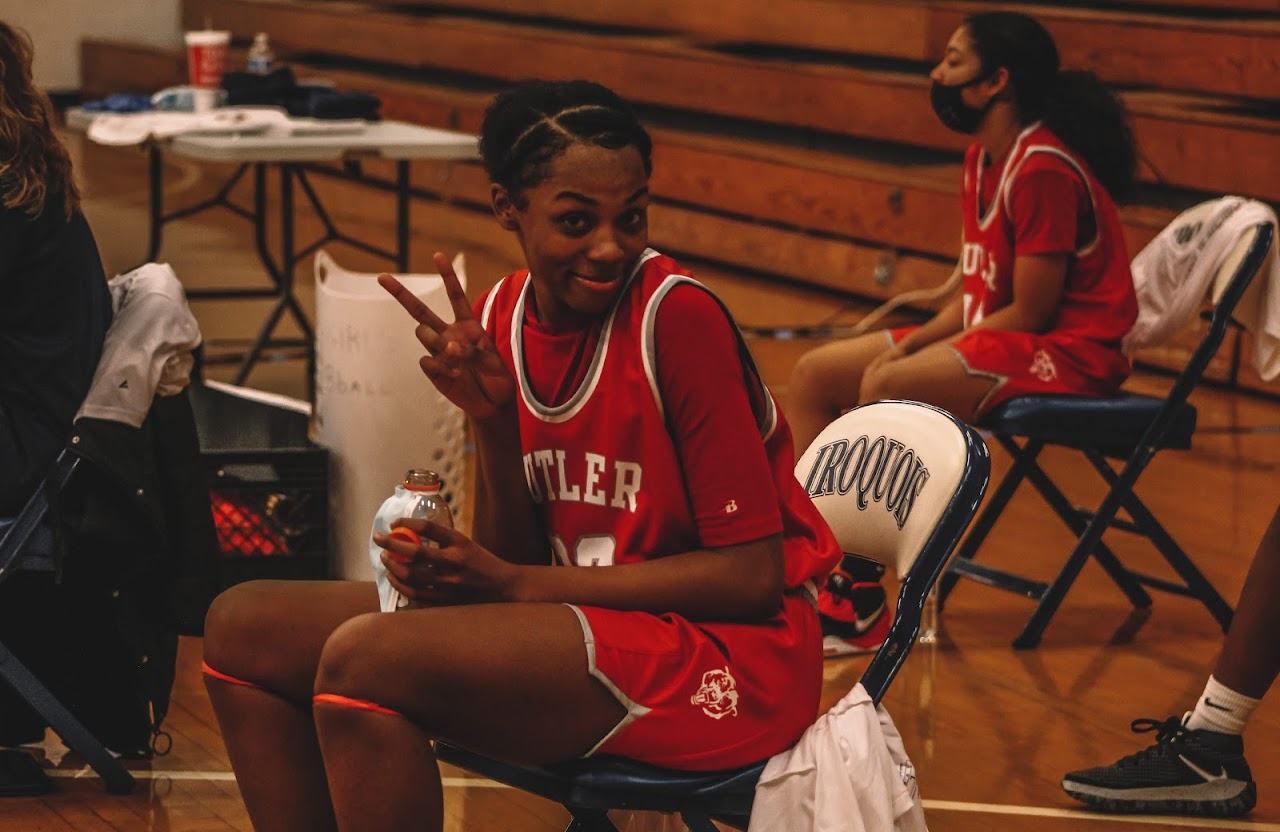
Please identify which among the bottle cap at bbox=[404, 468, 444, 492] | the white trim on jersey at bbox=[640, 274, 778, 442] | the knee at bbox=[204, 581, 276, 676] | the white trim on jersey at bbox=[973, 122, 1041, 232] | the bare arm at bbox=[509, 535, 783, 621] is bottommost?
the knee at bbox=[204, 581, 276, 676]

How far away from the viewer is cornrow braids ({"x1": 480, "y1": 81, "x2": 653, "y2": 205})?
1.92 metres

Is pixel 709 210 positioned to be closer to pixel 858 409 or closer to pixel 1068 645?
pixel 1068 645

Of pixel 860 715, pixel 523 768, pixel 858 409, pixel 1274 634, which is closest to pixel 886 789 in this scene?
pixel 860 715

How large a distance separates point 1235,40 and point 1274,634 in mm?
3915

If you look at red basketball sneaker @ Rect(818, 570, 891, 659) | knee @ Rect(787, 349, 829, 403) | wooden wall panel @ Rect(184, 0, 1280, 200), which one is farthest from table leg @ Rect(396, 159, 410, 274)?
wooden wall panel @ Rect(184, 0, 1280, 200)

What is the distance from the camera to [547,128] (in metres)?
1.92

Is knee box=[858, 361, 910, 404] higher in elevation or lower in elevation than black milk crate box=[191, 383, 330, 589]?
higher

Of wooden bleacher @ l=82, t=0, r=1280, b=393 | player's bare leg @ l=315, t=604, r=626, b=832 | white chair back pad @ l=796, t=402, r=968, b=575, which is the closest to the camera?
player's bare leg @ l=315, t=604, r=626, b=832

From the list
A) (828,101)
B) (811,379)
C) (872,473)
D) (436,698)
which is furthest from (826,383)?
(828,101)

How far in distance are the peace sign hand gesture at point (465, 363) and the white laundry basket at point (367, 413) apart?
169 cm

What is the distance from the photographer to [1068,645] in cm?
358

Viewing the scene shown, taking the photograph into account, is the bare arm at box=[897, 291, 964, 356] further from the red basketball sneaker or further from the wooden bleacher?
the wooden bleacher

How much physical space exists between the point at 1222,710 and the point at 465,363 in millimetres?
1517

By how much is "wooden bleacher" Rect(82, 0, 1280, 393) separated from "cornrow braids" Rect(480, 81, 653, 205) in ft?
14.1
